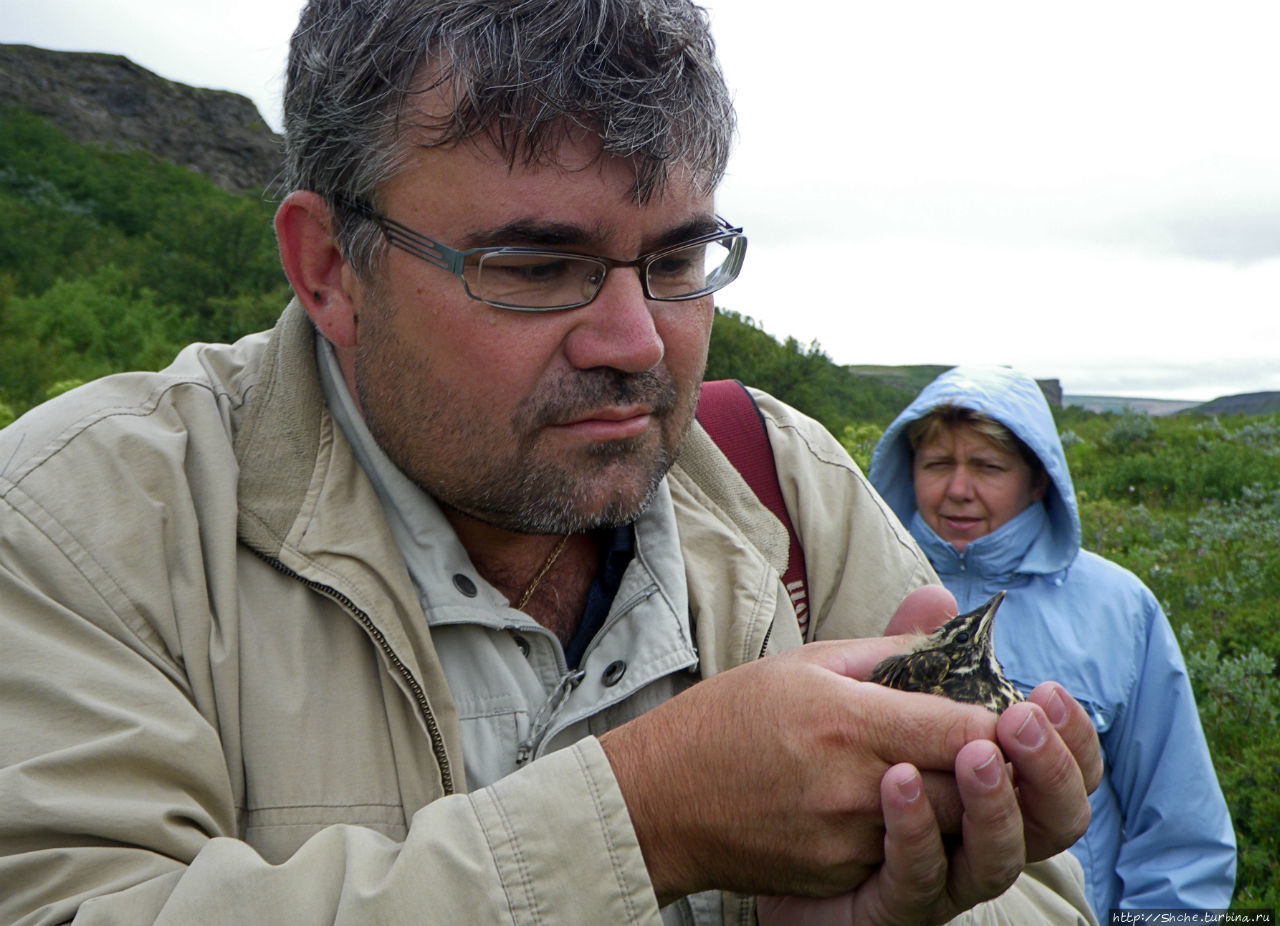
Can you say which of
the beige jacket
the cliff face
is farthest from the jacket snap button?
the cliff face

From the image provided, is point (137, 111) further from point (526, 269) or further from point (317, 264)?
point (526, 269)

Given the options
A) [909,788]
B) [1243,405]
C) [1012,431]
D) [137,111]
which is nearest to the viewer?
[909,788]

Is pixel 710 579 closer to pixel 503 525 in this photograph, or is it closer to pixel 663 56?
pixel 503 525

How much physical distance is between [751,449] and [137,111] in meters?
127

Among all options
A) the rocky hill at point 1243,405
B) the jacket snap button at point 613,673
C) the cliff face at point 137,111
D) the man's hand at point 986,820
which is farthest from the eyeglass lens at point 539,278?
the cliff face at point 137,111

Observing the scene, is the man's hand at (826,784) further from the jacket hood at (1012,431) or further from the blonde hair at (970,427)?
the blonde hair at (970,427)

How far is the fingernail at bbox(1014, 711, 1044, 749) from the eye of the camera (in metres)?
1.99

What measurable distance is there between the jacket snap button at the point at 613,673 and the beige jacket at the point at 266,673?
0.23 meters

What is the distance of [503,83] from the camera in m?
2.43

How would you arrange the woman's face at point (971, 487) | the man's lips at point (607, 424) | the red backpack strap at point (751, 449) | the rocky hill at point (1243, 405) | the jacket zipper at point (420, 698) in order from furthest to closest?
the rocky hill at point (1243, 405)
the woman's face at point (971, 487)
the red backpack strap at point (751, 449)
the man's lips at point (607, 424)
the jacket zipper at point (420, 698)

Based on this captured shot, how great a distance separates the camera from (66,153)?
76125 millimetres

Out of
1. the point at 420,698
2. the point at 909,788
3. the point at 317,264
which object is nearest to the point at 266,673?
the point at 420,698

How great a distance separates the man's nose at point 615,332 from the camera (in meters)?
2.54

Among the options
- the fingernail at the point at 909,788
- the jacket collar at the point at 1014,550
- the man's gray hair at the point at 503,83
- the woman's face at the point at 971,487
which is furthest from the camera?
the woman's face at the point at 971,487
